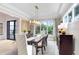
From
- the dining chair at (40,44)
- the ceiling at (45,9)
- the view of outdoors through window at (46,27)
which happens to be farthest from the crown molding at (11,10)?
the dining chair at (40,44)

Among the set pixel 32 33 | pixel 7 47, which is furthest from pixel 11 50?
pixel 32 33

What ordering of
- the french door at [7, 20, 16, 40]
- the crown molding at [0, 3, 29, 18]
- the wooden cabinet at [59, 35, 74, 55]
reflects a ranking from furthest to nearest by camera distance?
the wooden cabinet at [59, 35, 74, 55] → the french door at [7, 20, 16, 40] → the crown molding at [0, 3, 29, 18]

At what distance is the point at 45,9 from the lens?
2566mm

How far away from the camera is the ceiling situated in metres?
2.42

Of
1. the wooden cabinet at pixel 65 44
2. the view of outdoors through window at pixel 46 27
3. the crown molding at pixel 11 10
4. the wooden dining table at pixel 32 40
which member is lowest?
the wooden cabinet at pixel 65 44

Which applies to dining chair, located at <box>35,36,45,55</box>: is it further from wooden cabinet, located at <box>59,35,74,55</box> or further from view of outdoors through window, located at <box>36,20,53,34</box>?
wooden cabinet, located at <box>59,35,74,55</box>

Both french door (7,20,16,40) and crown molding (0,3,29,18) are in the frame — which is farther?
french door (7,20,16,40)

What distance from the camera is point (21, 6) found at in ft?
8.08

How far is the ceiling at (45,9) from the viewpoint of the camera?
2.42 m

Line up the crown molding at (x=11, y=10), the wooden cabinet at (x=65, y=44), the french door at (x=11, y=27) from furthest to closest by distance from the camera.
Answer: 1. the wooden cabinet at (x=65, y=44)
2. the french door at (x=11, y=27)
3. the crown molding at (x=11, y=10)

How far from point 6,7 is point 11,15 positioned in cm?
20

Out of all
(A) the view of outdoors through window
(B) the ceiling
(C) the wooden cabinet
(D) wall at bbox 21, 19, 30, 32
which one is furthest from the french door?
(C) the wooden cabinet

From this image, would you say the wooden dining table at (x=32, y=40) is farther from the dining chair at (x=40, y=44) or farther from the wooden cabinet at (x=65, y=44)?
the wooden cabinet at (x=65, y=44)

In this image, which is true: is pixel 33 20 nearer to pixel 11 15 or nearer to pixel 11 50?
pixel 11 15
